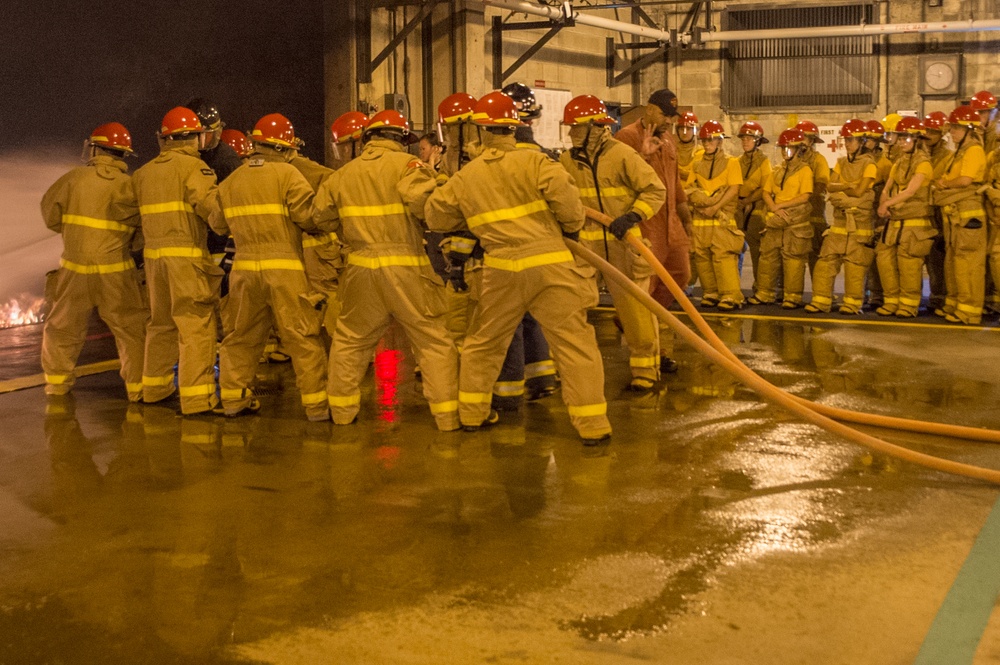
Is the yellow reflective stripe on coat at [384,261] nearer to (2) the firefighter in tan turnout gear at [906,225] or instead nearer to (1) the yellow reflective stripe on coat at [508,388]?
(1) the yellow reflective stripe on coat at [508,388]

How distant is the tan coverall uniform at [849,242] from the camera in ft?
36.0

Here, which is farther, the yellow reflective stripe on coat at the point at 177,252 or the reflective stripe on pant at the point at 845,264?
the reflective stripe on pant at the point at 845,264

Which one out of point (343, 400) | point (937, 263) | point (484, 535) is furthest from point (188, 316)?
point (937, 263)

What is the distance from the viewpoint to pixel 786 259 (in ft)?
38.1

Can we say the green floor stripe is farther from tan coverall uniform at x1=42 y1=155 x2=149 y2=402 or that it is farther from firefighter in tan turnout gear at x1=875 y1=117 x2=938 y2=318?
firefighter in tan turnout gear at x1=875 y1=117 x2=938 y2=318

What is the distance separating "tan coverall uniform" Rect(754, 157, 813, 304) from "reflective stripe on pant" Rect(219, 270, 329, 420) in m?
6.34

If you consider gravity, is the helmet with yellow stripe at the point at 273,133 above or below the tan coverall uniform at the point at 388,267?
above

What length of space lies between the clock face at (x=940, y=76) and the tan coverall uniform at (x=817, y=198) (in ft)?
21.0

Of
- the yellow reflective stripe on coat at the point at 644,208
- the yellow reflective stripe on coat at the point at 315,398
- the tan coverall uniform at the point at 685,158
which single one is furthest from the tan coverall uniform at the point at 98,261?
the tan coverall uniform at the point at 685,158

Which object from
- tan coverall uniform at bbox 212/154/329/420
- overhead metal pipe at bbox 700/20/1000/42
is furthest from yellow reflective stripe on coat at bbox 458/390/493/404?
overhead metal pipe at bbox 700/20/1000/42

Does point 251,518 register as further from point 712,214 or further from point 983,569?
point 712,214

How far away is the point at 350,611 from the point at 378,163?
10.6 ft

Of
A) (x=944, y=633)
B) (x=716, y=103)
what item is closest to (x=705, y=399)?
(x=944, y=633)

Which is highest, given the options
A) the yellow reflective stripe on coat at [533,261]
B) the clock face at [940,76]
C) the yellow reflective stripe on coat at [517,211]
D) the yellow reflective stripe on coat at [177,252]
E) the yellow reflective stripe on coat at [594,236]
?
the clock face at [940,76]
